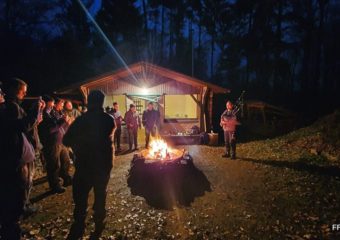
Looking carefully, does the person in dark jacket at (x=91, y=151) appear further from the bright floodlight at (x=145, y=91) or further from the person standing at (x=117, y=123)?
the bright floodlight at (x=145, y=91)

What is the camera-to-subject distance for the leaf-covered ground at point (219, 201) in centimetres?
506

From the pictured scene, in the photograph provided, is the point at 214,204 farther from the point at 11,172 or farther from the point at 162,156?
the point at 11,172

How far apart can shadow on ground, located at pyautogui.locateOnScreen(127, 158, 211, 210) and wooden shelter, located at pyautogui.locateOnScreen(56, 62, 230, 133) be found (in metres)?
7.14

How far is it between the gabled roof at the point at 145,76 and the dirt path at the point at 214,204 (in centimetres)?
666

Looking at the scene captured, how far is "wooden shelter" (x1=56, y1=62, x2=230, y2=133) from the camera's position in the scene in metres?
14.8

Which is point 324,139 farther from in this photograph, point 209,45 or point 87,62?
point 209,45

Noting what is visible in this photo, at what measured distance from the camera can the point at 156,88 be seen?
1533 centimetres

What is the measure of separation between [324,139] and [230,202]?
21.5 ft

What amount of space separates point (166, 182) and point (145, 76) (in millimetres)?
8750

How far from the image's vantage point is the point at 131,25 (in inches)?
1305

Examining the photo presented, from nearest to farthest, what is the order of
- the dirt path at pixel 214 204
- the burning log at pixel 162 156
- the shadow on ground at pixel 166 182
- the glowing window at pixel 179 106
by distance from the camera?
1. the dirt path at pixel 214 204
2. the shadow on ground at pixel 166 182
3. the burning log at pixel 162 156
4. the glowing window at pixel 179 106

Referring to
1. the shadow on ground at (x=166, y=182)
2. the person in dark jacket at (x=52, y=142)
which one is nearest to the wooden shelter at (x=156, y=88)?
the shadow on ground at (x=166, y=182)

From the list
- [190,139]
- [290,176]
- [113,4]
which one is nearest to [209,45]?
[113,4]

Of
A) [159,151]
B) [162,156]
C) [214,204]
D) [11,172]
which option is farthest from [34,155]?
[159,151]
